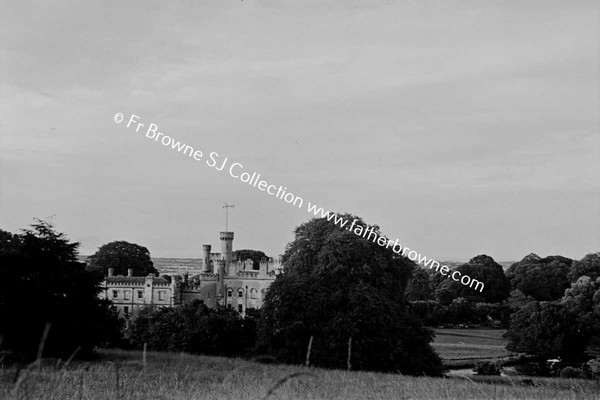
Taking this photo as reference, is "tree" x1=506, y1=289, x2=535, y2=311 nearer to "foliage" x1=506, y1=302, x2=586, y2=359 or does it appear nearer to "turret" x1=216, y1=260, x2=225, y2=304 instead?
"foliage" x1=506, y1=302, x2=586, y2=359

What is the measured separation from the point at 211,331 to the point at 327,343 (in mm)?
10336

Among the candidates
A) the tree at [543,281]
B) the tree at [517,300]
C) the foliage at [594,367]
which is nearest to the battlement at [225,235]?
Result: the tree at [517,300]

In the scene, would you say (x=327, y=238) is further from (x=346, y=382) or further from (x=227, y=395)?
(x=227, y=395)

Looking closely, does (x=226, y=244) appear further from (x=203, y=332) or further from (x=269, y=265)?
(x=203, y=332)

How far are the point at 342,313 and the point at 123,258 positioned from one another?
229ft

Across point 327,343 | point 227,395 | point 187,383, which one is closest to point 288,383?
point 187,383

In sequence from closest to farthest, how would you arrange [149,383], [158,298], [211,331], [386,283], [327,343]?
[149,383], [327,343], [386,283], [211,331], [158,298]

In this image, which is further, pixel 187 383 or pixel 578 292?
pixel 578 292

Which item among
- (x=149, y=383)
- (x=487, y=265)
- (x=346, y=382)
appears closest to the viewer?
(x=149, y=383)

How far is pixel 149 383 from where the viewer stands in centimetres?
1390

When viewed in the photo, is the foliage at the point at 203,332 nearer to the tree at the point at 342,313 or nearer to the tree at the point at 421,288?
the tree at the point at 342,313

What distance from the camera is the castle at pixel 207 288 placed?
3034 inches

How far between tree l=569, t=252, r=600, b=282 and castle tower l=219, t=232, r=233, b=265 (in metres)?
46.7

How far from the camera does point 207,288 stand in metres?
79.9
